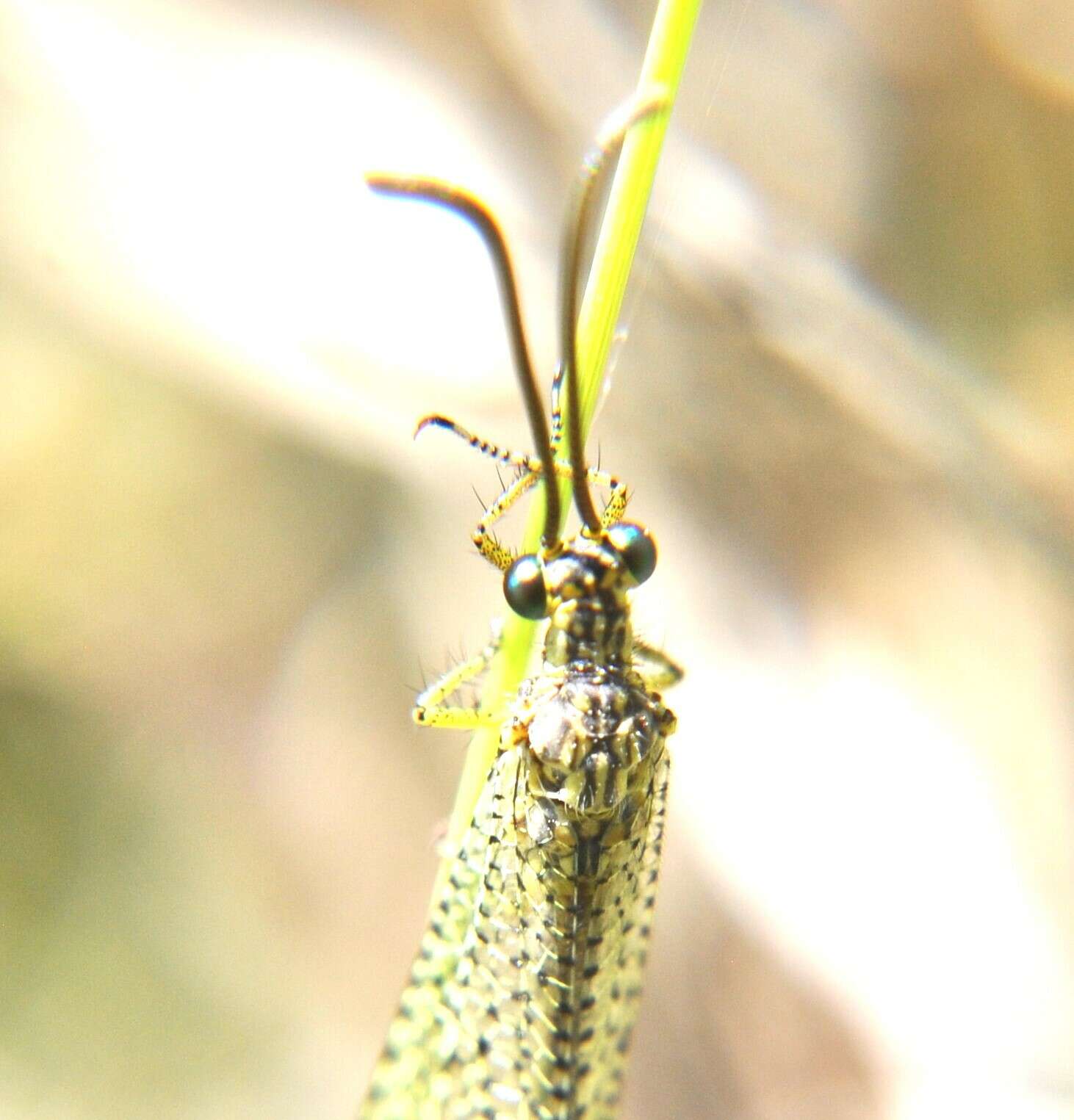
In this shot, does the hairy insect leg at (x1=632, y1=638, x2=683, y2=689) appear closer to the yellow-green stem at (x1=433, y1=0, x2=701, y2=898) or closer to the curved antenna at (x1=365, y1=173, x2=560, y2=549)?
the yellow-green stem at (x1=433, y1=0, x2=701, y2=898)

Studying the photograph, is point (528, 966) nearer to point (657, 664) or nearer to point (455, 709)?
point (455, 709)

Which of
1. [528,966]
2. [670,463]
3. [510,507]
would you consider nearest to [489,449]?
[510,507]

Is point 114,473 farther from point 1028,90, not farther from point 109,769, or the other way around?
point 1028,90

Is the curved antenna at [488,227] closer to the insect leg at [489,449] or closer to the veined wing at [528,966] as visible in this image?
the insect leg at [489,449]

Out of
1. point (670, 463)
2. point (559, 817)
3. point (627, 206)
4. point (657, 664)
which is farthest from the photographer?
point (670, 463)

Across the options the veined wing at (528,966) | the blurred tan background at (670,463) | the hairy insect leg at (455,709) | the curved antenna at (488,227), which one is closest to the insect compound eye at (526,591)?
the hairy insect leg at (455,709)

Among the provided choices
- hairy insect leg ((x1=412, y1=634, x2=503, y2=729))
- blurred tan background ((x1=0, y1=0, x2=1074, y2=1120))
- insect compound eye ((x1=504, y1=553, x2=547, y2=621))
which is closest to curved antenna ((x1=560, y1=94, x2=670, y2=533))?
insect compound eye ((x1=504, y1=553, x2=547, y2=621))
